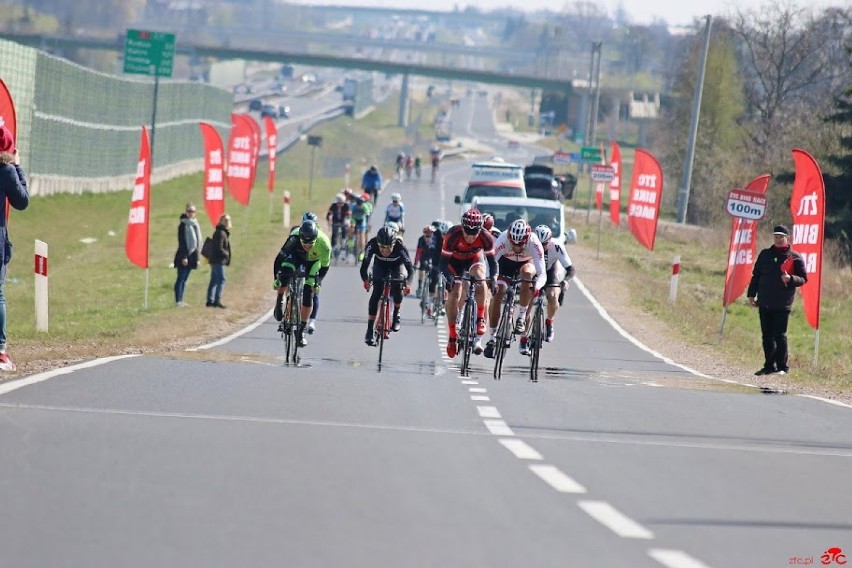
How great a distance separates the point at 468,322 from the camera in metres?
17.7

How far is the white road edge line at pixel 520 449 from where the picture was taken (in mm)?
10039

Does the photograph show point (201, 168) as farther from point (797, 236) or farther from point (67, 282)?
point (797, 236)

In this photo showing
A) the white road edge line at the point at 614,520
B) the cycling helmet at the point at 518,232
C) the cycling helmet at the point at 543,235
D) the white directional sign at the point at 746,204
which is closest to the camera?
the white road edge line at the point at 614,520

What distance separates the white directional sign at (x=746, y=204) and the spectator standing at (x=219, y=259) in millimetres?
8953

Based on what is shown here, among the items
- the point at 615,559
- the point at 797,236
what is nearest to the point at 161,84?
the point at 797,236

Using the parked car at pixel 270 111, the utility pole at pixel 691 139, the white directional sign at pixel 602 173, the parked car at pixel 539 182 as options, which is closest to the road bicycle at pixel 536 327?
the white directional sign at pixel 602 173

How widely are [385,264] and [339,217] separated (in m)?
21.3

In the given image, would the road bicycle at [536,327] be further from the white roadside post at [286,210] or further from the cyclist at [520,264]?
the white roadside post at [286,210]

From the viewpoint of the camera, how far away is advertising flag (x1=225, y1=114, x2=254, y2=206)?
43.9 m

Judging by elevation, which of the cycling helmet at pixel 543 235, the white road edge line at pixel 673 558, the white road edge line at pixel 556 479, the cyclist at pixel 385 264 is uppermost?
the cycling helmet at pixel 543 235

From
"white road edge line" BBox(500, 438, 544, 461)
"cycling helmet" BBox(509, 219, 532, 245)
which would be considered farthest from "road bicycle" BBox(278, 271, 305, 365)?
"white road edge line" BBox(500, 438, 544, 461)

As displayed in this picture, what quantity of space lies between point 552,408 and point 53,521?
25.0 feet

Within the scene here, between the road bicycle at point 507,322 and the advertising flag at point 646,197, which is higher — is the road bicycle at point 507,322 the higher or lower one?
the lower one
